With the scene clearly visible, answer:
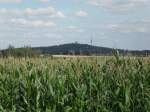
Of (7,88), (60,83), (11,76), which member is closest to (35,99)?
(60,83)

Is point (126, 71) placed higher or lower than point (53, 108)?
higher

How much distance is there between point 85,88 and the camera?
31.8 feet

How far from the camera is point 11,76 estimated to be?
475 inches

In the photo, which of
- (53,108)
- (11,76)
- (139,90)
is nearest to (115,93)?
(139,90)

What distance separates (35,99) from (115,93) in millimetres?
1664

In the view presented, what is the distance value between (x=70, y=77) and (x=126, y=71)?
1.22 m

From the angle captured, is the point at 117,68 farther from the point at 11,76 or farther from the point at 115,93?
the point at 11,76

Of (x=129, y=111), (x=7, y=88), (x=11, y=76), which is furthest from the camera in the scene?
(x=11, y=76)

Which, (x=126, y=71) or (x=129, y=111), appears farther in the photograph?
(x=126, y=71)

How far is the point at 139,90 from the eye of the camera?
970 centimetres

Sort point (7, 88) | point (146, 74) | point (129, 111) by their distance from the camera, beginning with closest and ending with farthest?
point (129, 111) < point (146, 74) < point (7, 88)

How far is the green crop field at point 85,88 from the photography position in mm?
9305

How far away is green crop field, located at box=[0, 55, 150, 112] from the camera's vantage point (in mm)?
9305

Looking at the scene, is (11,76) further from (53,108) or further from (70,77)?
(53,108)
